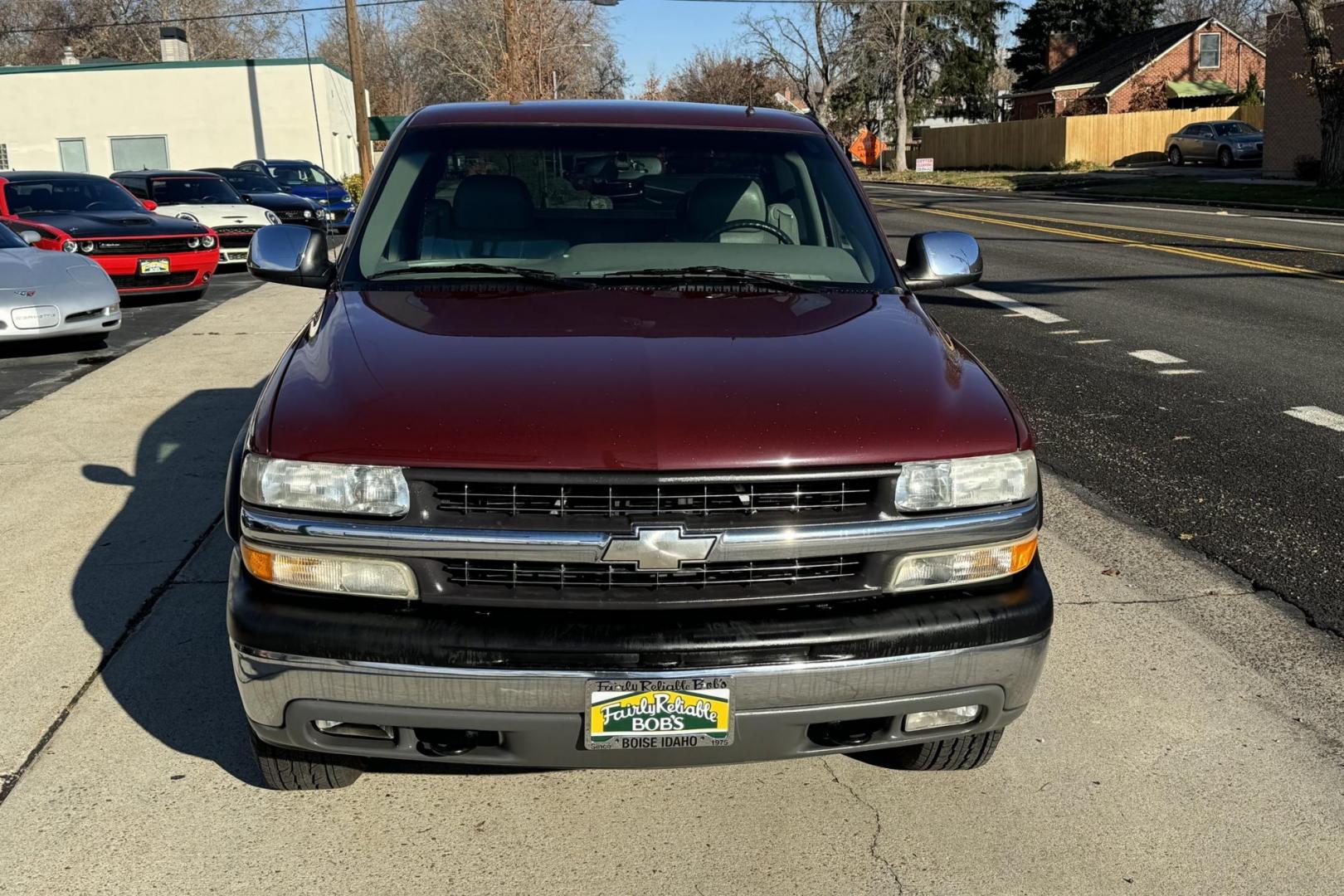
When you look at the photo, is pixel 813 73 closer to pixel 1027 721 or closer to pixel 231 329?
pixel 231 329

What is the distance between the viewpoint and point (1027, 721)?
3.92 m

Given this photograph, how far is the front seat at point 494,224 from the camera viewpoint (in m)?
4.28

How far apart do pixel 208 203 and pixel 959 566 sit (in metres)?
18.6

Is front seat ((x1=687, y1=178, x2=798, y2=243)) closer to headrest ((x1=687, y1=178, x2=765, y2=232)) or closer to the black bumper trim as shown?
headrest ((x1=687, y1=178, x2=765, y2=232))

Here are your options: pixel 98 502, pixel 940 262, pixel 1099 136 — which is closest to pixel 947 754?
pixel 940 262

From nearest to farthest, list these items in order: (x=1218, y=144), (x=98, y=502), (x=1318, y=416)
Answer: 1. (x=98, y=502)
2. (x=1318, y=416)
3. (x=1218, y=144)

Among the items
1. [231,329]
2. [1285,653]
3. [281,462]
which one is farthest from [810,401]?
[231,329]

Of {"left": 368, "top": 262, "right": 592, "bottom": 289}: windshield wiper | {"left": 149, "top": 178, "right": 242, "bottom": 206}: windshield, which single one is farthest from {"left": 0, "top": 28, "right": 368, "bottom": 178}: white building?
{"left": 368, "top": 262, "right": 592, "bottom": 289}: windshield wiper

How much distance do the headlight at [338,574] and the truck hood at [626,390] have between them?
0.23 meters

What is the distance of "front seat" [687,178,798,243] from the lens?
447 cm

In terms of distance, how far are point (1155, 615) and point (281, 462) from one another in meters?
3.27

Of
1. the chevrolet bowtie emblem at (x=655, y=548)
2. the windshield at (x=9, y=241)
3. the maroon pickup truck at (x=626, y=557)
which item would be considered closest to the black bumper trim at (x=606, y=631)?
the maroon pickup truck at (x=626, y=557)

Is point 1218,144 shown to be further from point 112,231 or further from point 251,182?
point 112,231

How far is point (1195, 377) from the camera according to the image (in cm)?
888
